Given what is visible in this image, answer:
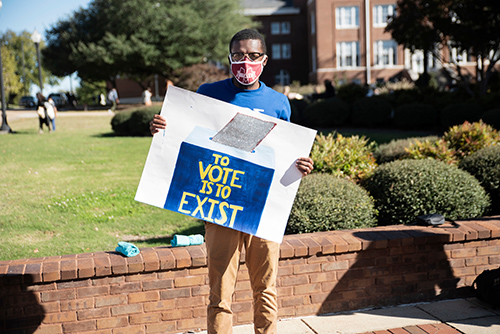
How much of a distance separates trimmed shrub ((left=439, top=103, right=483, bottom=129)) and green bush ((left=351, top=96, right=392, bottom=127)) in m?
2.02

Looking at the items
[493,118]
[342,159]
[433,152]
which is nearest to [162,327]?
[342,159]

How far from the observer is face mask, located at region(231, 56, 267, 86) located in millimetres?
2965

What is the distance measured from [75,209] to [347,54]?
47.9 metres

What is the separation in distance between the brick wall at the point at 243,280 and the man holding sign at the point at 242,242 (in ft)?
2.60

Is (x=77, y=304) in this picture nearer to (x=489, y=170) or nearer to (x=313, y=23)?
(x=489, y=170)

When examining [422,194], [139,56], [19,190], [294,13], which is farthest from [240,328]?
[294,13]

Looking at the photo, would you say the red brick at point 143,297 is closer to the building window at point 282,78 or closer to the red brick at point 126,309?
the red brick at point 126,309

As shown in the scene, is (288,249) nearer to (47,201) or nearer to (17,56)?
(47,201)

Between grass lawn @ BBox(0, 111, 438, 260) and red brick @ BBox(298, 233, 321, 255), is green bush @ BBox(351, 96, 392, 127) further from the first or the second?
red brick @ BBox(298, 233, 321, 255)

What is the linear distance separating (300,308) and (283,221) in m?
1.30

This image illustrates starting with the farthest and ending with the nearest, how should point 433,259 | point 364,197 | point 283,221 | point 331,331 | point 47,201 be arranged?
1. point 47,201
2. point 364,197
3. point 433,259
4. point 331,331
5. point 283,221

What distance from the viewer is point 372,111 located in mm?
17172

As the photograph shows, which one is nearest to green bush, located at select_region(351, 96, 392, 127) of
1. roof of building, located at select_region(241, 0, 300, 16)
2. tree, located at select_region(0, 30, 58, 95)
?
roof of building, located at select_region(241, 0, 300, 16)

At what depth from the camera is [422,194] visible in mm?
4945
